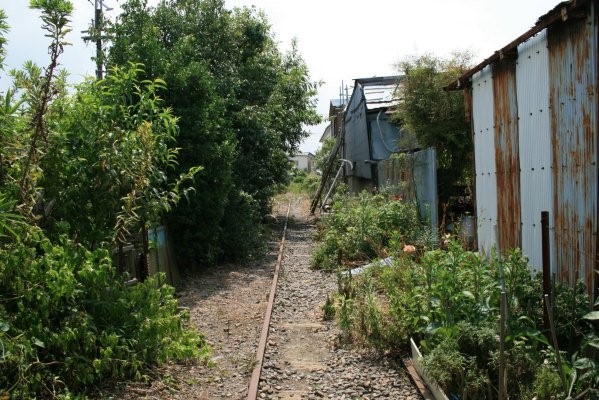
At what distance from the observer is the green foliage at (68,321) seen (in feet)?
14.6

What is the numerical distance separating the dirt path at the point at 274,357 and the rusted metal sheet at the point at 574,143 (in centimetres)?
209

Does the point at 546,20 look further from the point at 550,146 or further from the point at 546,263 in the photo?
the point at 546,263

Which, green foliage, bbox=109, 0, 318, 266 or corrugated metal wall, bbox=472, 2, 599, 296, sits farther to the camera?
green foliage, bbox=109, 0, 318, 266

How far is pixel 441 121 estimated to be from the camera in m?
12.8

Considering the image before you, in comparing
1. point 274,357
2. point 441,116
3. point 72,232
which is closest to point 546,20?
point 274,357

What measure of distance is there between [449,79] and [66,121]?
9383 mm

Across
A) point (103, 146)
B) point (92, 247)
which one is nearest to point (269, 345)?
point (92, 247)

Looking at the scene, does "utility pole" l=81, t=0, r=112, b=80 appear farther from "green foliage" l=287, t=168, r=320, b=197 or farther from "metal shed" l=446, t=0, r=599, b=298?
"green foliage" l=287, t=168, r=320, b=197

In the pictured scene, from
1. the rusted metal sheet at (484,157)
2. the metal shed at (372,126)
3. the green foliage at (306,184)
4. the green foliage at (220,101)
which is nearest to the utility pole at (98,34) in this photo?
the green foliage at (220,101)

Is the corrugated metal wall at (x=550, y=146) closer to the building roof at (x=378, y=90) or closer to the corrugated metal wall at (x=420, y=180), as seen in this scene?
the corrugated metal wall at (x=420, y=180)

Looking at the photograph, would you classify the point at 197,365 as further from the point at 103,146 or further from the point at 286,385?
the point at 103,146

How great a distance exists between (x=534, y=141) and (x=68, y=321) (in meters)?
5.17

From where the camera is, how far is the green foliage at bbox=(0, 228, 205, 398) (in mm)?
4449

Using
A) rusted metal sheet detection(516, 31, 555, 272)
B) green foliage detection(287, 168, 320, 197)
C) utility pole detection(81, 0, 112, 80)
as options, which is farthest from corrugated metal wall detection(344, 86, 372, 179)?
rusted metal sheet detection(516, 31, 555, 272)
